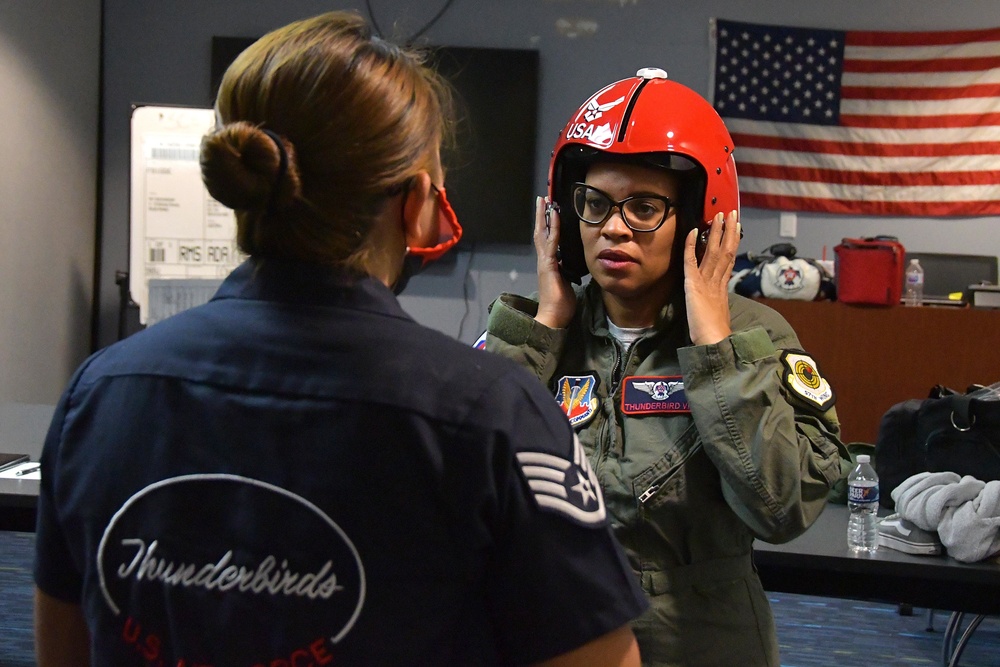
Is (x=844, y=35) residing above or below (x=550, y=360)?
above

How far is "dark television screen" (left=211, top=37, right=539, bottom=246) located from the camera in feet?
16.7

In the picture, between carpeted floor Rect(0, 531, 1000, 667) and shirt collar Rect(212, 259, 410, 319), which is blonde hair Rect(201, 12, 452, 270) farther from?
carpeted floor Rect(0, 531, 1000, 667)

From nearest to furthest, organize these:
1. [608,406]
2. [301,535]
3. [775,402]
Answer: [301,535] < [775,402] < [608,406]

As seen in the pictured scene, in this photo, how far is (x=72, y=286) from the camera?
5117 millimetres

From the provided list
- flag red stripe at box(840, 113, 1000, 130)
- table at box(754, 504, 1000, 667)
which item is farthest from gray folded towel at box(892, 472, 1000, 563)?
flag red stripe at box(840, 113, 1000, 130)

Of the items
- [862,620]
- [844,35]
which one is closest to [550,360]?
[862,620]

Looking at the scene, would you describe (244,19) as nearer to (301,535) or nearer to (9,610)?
(9,610)

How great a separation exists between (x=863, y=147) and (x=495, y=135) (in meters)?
2.04

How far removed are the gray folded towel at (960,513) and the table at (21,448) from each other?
182 cm

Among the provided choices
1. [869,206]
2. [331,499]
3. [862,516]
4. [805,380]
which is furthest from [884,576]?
[869,206]

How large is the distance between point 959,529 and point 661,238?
2.97 ft

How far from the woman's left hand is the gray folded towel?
76cm

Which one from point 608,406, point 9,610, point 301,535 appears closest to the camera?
point 301,535

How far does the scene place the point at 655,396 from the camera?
53.5 inches
